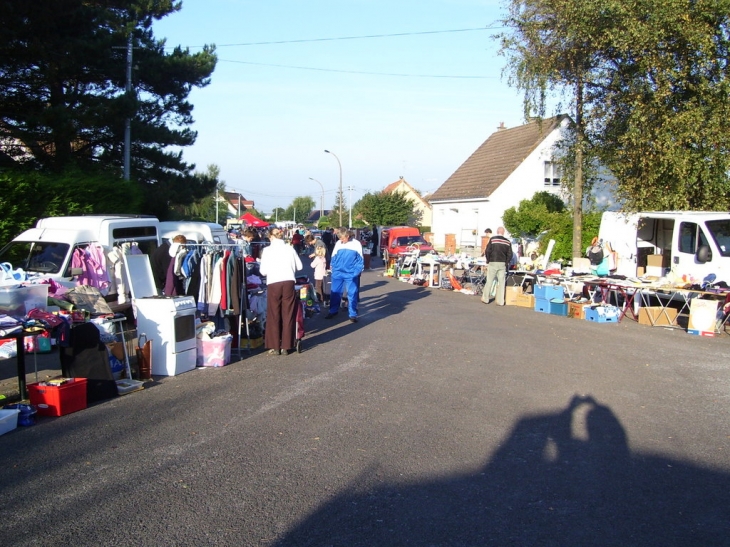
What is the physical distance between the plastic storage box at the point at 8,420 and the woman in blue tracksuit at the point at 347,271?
7932 mm

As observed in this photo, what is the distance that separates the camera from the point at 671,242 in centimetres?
1728

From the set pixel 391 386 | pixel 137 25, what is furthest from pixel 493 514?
pixel 137 25

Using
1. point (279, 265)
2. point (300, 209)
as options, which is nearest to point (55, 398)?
point (279, 265)

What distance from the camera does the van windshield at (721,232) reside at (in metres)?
15.1

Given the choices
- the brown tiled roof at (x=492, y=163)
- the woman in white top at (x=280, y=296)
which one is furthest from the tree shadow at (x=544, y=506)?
the brown tiled roof at (x=492, y=163)

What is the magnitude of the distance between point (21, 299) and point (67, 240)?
3.92 meters

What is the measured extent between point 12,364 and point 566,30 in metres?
17.1

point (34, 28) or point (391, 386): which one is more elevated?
point (34, 28)

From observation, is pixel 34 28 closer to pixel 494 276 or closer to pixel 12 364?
pixel 12 364

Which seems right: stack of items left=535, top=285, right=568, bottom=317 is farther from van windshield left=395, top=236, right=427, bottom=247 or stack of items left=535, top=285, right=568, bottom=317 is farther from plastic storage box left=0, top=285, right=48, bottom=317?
van windshield left=395, top=236, right=427, bottom=247

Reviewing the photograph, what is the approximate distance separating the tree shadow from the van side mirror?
1049 cm

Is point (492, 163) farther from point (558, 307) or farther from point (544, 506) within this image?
point (544, 506)

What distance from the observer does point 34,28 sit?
741 inches

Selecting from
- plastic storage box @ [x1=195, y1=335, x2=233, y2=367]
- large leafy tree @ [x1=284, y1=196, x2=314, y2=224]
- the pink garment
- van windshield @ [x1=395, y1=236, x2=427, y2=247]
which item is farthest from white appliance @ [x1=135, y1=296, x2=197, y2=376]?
large leafy tree @ [x1=284, y1=196, x2=314, y2=224]
